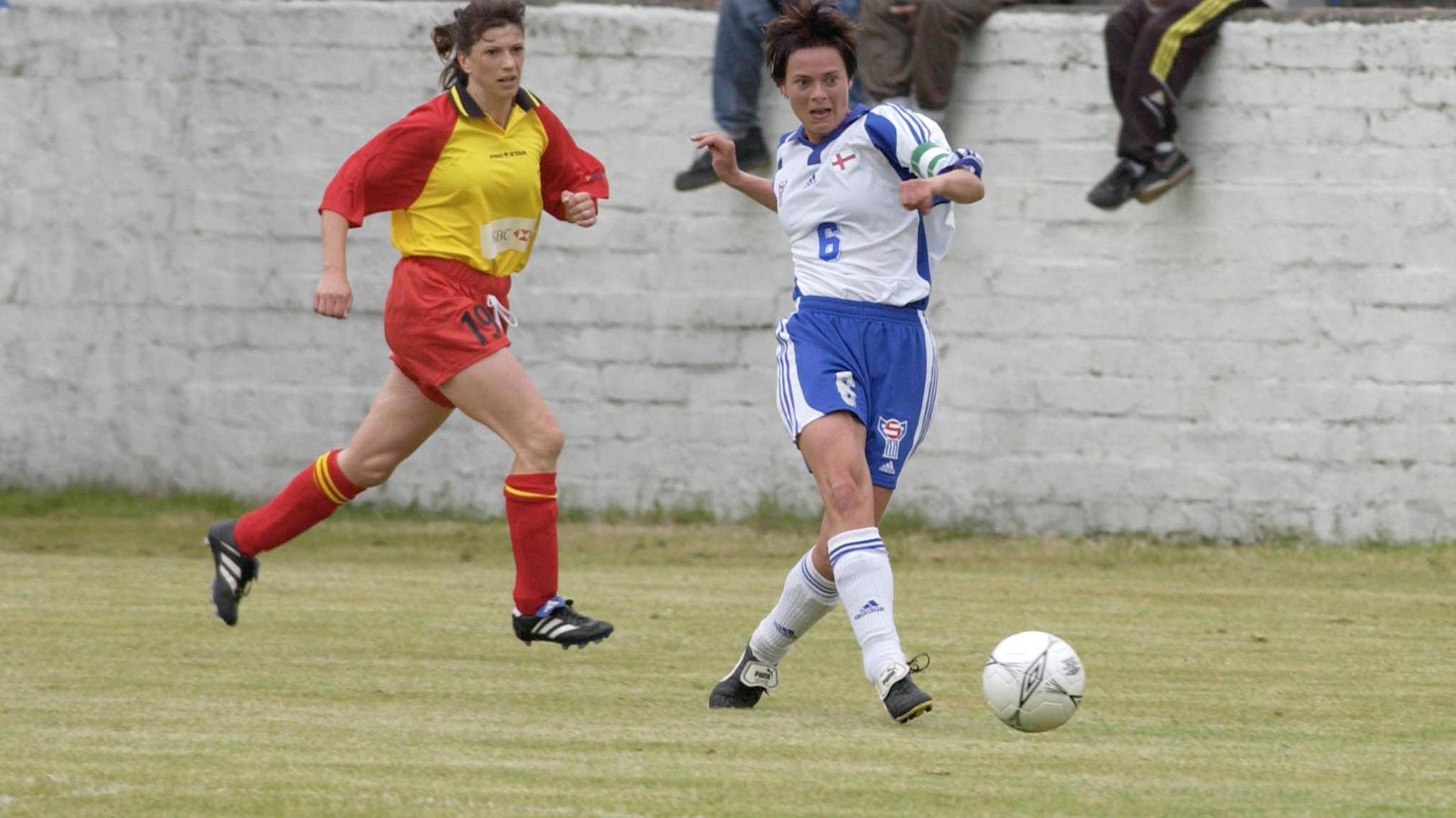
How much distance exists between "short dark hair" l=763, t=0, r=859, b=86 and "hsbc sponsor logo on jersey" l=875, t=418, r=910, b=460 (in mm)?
1012

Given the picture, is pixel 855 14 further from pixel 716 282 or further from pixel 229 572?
pixel 229 572

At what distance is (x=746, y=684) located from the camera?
6625 millimetres

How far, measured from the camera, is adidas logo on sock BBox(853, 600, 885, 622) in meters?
6.17

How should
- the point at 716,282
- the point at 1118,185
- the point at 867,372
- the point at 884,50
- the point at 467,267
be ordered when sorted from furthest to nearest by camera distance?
the point at 716,282, the point at 884,50, the point at 1118,185, the point at 467,267, the point at 867,372

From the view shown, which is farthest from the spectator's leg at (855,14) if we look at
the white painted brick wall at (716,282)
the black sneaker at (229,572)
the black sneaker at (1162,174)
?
the black sneaker at (229,572)

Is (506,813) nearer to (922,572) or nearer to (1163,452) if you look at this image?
(922,572)

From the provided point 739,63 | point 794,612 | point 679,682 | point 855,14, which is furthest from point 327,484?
point 855,14

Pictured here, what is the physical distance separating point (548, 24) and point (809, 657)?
5.18 metres

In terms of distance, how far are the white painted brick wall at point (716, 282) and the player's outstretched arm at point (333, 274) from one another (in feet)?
14.3

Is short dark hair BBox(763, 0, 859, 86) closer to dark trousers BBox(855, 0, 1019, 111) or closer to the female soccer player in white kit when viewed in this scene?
the female soccer player in white kit

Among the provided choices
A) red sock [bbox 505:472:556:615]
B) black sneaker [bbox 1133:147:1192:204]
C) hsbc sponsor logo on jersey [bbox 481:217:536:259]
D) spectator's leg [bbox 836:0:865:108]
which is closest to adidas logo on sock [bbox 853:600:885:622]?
red sock [bbox 505:472:556:615]

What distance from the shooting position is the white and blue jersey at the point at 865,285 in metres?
6.40

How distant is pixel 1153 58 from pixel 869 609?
17.4 feet

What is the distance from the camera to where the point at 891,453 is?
6473 mm
